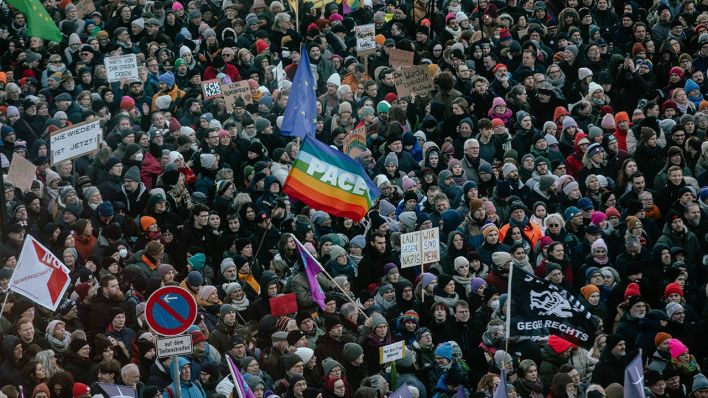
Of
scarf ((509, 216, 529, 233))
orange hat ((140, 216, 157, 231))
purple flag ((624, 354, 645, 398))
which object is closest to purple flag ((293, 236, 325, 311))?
orange hat ((140, 216, 157, 231))

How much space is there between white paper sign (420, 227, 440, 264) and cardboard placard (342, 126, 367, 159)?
321 cm

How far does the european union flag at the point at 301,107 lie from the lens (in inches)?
806

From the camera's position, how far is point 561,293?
15578 mm

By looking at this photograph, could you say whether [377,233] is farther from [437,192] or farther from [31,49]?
[31,49]

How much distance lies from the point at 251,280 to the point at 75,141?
10.6 feet

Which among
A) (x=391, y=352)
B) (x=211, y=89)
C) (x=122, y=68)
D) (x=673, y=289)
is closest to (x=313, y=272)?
(x=391, y=352)

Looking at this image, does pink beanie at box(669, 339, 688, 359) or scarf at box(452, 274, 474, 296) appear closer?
pink beanie at box(669, 339, 688, 359)

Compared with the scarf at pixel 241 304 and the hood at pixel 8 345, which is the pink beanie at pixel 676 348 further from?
the hood at pixel 8 345

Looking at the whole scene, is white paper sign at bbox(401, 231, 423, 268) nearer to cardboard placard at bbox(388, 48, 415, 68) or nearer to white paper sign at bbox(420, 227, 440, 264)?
white paper sign at bbox(420, 227, 440, 264)

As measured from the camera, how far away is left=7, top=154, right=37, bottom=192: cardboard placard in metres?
19.4

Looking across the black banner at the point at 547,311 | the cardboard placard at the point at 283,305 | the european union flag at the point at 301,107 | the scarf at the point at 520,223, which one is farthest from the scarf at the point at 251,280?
the black banner at the point at 547,311

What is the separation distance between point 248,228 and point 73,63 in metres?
6.39

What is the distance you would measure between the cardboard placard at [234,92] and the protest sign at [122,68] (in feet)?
4.33

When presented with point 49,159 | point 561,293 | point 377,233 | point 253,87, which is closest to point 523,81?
point 253,87
